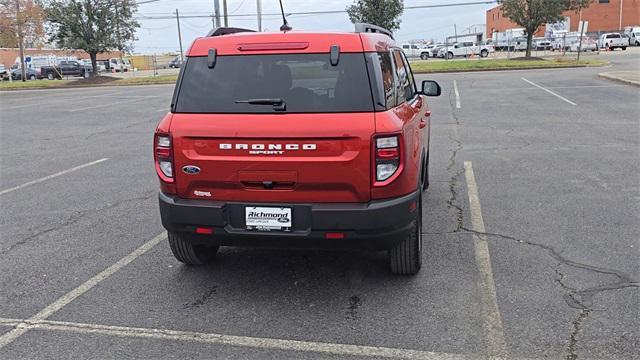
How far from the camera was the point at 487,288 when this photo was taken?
418 cm

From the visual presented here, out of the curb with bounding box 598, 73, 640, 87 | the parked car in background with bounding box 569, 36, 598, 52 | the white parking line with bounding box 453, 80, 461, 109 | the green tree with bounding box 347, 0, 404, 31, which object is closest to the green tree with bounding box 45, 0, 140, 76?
the green tree with bounding box 347, 0, 404, 31

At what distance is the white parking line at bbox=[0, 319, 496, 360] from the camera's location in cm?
331

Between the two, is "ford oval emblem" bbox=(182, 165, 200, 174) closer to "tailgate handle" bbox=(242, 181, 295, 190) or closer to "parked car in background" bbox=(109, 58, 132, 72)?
"tailgate handle" bbox=(242, 181, 295, 190)

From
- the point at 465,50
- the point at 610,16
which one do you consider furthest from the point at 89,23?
the point at 610,16

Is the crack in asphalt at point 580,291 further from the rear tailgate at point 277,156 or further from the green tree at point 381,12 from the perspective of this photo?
the green tree at point 381,12

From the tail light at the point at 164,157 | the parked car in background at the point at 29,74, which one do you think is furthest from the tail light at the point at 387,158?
the parked car in background at the point at 29,74

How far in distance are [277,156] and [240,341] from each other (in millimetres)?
1182

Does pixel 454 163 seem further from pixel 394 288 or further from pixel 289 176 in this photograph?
pixel 289 176

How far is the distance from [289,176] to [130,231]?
2696 millimetres

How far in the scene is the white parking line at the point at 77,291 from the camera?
143 inches

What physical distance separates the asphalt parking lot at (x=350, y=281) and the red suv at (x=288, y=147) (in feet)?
1.78

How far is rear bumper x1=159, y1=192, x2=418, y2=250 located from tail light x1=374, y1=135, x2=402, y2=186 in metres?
0.17

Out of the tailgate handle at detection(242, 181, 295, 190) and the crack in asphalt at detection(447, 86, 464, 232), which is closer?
the tailgate handle at detection(242, 181, 295, 190)

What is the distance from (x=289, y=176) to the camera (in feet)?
12.1
